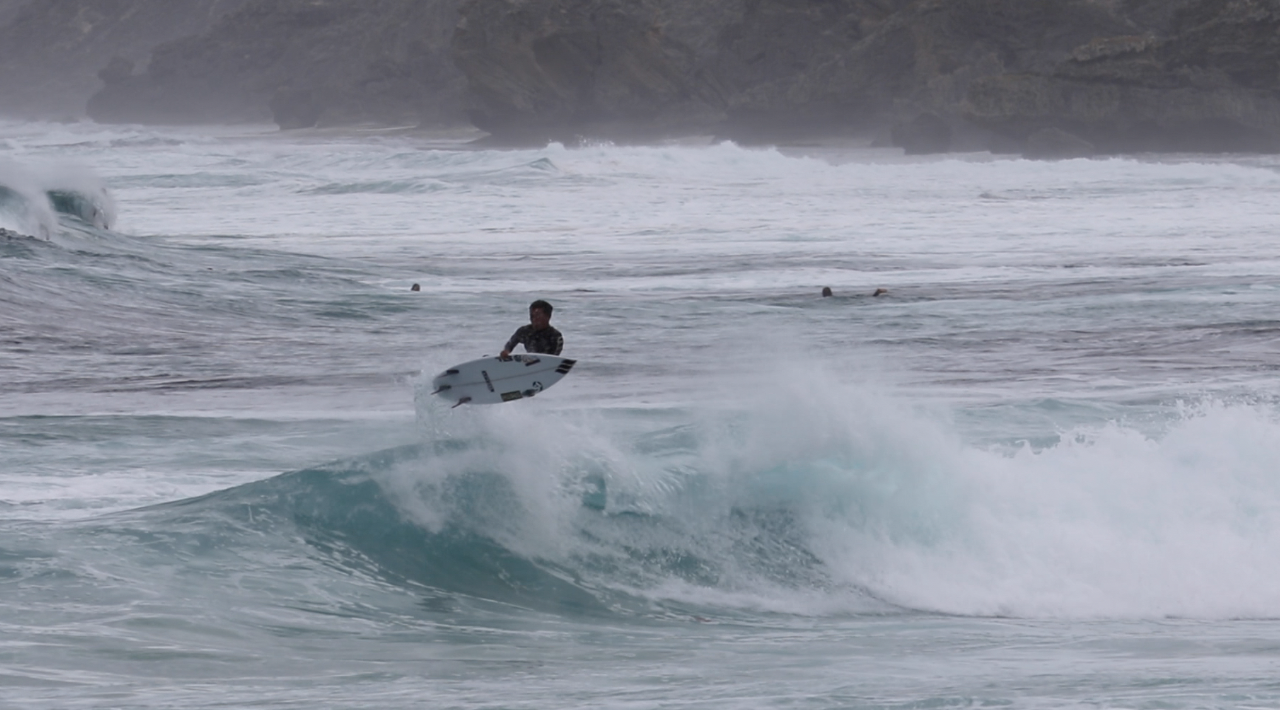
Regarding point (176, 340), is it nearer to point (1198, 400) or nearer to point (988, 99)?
point (1198, 400)

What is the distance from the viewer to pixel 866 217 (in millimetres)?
30828

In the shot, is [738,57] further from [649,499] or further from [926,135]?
[649,499]

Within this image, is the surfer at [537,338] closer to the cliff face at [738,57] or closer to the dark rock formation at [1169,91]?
the dark rock formation at [1169,91]

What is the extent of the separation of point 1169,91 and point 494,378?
59.5 m

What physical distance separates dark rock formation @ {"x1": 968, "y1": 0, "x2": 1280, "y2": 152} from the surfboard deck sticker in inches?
2264

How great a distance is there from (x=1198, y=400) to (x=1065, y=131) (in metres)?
54.2

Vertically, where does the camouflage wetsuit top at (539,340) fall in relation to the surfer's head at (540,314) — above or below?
below

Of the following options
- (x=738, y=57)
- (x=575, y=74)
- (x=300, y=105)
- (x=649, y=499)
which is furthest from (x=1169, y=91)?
(x=300, y=105)

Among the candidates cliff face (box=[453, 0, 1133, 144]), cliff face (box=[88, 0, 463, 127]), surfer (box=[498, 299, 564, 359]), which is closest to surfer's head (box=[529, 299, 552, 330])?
surfer (box=[498, 299, 564, 359])

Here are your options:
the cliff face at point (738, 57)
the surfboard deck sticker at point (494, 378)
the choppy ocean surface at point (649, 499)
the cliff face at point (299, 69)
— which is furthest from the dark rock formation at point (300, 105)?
the surfboard deck sticker at point (494, 378)

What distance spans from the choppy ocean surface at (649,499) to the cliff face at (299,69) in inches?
4163

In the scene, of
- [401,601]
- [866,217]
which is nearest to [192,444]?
[401,601]

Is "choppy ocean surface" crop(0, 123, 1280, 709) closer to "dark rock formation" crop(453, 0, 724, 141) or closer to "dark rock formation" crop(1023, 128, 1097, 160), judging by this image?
"dark rock formation" crop(1023, 128, 1097, 160)

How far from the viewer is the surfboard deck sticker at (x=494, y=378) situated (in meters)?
9.34
